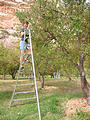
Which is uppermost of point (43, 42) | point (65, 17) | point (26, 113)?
point (65, 17)

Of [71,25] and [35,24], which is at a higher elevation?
[35,24]

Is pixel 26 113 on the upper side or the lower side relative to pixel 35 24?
lower

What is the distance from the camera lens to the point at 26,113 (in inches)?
235

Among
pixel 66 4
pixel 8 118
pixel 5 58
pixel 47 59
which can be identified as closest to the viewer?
pixel 8 118

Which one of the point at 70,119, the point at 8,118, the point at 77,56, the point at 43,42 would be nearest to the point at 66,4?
the point at 43,42

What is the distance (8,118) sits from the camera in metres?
5.44

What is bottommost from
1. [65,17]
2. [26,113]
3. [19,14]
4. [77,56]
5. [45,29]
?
[26,113]

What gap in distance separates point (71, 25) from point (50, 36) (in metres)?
2.13

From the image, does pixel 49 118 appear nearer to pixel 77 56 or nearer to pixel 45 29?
pixel 77 56

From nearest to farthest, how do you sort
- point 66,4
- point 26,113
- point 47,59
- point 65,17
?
point 26,113 < point 65,17 < point 66,4 < point 47,59

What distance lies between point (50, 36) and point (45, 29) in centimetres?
70

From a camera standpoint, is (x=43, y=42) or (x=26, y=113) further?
(x=43, y=42)

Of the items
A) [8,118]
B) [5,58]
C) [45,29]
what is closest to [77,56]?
[45,29]

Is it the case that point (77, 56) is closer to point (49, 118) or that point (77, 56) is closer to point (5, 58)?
point (49, 118)
